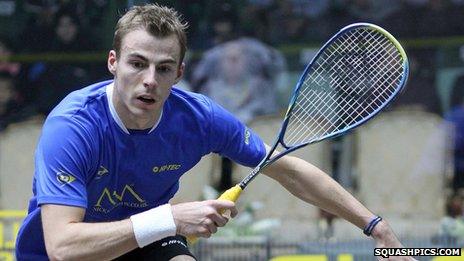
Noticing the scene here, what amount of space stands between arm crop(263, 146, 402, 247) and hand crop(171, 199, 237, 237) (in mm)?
822

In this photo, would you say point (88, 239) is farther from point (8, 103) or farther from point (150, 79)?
point (8, 103)

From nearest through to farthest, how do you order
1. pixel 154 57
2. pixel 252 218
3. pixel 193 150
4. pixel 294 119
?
pixel 154 57 < pixel 193 150 < pixel 294 119 < pixel 252 218

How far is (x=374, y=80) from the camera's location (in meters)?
6.20

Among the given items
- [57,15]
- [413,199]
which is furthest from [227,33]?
[413,199]

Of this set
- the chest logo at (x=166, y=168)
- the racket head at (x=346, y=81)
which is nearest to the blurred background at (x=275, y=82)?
the racket head at (x=346, y=81)

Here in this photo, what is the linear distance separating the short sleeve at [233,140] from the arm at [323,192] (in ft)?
0.29

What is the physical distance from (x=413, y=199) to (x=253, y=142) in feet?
17.1

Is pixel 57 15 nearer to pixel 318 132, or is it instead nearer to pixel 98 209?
pixel 318 132

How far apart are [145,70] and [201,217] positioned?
0.62 meters

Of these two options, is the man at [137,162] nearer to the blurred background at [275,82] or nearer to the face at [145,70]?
the face at [145,70]

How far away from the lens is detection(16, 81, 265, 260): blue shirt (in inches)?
177

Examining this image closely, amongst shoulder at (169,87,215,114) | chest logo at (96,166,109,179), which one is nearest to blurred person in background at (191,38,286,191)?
shoulder at (169,87,215,114)

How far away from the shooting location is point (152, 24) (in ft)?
15.1

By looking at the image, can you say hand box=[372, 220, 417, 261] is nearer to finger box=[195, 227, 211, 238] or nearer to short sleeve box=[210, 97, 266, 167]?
short sleeve box=[210, 97, 266, 167]
